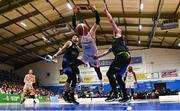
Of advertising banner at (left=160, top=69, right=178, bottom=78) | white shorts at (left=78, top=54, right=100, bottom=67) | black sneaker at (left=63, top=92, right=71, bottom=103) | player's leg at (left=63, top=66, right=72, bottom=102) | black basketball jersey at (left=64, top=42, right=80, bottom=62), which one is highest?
advertising banner at (left=160, top=69, right=178, bottom=78)

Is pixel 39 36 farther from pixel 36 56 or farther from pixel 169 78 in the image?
pixel 169 78

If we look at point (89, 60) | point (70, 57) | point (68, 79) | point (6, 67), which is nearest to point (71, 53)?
point (70, 57)

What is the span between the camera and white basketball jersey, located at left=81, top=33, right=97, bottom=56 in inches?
287

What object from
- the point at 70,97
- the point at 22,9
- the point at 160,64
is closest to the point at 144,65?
the point at 160,64

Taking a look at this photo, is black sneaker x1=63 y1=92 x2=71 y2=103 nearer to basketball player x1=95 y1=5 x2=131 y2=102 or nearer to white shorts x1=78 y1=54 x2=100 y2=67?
white shorts x1=78 y1=54 x2=100 y2=67

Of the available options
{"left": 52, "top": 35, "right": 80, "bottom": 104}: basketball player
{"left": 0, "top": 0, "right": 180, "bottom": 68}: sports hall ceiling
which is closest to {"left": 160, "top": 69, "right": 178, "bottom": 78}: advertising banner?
{"left": 0, "top": 0, "right": 180, "bottom": 68}: sports hall ceiling

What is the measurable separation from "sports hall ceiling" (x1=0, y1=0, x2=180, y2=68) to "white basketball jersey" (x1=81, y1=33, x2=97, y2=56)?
14.0m

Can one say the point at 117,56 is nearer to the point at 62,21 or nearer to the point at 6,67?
the point at 62,21

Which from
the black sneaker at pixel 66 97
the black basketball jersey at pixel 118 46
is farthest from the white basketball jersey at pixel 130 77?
the black basketball jersey at pixel 118 46

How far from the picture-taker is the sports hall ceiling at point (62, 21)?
853 inches

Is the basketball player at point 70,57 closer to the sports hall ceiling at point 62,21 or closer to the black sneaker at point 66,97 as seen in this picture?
the black sneaker at point 66,97

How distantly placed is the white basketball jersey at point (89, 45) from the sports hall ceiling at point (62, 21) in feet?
45.9

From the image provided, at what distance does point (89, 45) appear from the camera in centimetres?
729

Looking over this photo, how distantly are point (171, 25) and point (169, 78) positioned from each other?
13.7 meters
